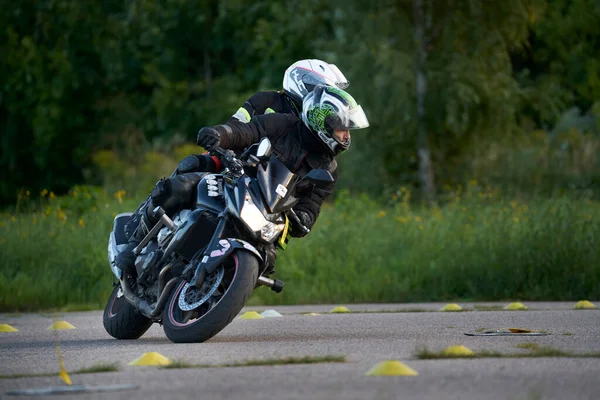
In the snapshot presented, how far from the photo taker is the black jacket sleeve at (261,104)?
9234 mm

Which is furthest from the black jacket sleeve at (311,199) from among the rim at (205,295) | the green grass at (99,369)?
the green grass at (99,369)

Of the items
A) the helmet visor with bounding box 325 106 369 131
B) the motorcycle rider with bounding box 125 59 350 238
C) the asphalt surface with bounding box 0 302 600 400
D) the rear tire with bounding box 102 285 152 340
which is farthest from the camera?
the motorcycle rider with bounding box 125 59 350 238

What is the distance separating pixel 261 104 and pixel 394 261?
5759 millimetres

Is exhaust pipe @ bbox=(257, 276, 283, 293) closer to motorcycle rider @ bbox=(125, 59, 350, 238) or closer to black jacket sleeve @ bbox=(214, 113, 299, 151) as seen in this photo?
black jacket sleeve @ bbox=(214, 113, 299, 151)

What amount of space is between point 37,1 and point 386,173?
16.4 m

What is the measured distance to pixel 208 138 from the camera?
329 inches

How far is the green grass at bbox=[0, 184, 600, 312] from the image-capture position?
13984 millimetres

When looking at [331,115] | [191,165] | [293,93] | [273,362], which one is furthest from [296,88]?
[273,362]

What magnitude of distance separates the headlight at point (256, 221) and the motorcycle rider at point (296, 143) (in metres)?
0.41

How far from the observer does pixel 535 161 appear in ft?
90.4

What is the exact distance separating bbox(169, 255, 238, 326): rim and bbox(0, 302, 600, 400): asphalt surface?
199mm

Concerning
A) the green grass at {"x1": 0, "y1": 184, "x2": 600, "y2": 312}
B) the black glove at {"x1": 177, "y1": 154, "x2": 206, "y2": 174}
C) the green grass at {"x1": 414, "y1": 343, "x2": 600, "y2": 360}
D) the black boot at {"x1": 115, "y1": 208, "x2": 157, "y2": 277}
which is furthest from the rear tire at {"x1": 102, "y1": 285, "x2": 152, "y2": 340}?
the green grass at {"x1": 0, "y1": 184, "x2": 600, "y2": 312}

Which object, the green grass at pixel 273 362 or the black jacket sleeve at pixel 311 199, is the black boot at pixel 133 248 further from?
the green grass at pixel 273 362

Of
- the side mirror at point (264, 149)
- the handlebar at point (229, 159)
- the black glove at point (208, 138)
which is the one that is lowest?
the handlebar at point (229, 159)
